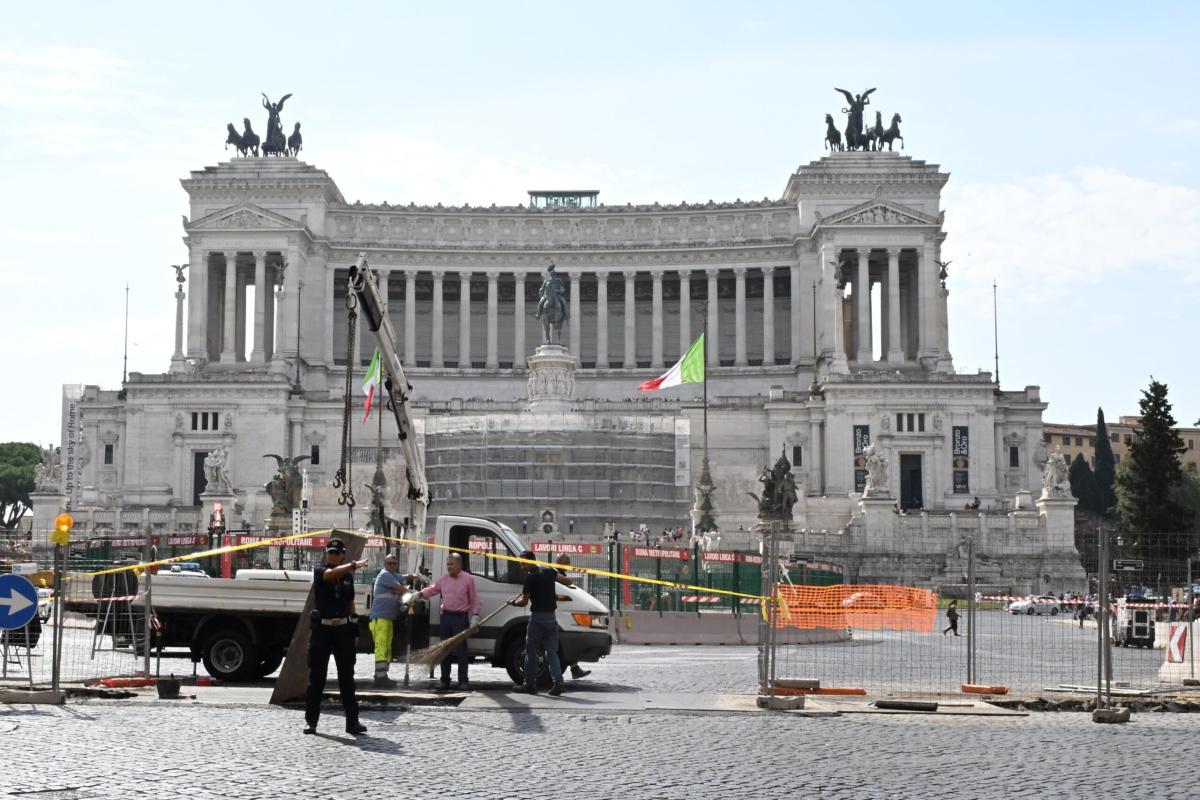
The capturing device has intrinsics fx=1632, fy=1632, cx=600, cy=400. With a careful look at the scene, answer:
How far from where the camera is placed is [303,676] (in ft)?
72.4

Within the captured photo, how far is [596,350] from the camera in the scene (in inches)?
4658

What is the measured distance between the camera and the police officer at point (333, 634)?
19.0m

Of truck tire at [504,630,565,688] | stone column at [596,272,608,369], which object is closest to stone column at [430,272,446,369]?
stone column at [596,272,608,369]

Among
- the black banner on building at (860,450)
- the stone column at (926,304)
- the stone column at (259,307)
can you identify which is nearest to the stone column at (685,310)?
the stone column at (926,304)

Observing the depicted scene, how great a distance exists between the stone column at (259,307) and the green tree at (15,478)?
45.7 meters

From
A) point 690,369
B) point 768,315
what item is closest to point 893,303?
point 768,315

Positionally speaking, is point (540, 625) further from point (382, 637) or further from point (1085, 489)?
point (1085, 489)

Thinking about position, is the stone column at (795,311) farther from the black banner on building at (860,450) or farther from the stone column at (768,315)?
the black banner on building at (860,450)

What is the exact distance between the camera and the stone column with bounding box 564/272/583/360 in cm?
11512

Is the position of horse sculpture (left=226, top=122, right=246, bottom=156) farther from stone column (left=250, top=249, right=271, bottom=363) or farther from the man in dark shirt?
the man in dark shirt

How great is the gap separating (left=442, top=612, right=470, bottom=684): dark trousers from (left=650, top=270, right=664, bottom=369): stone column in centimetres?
8934

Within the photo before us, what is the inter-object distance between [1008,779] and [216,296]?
332 feet

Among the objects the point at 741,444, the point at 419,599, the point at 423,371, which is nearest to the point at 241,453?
the point at 423,371

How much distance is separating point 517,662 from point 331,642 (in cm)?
690
